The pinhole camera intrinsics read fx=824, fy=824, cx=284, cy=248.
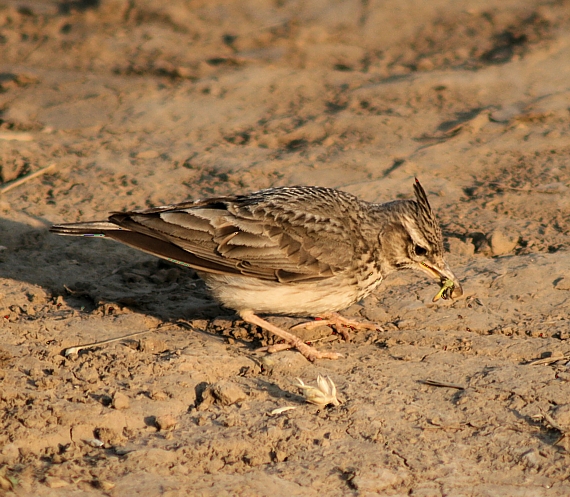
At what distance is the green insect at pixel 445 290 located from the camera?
6086 mm

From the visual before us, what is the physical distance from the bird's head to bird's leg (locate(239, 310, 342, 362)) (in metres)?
0.95

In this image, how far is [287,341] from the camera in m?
5.81

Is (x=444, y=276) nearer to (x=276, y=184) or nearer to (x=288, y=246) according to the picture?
(x=288, y=246)

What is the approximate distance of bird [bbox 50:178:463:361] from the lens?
19.3 feet

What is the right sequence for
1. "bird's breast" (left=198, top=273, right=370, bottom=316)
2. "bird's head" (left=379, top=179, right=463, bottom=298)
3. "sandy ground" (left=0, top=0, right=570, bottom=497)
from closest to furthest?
"sandy ground" (left=0, top=0, right=570, bottom=497)
"bird's breast" (left=198, top=273, right=370, bottom=316)
"bird's head" (left=379, top=179, right=463, bottom=298)

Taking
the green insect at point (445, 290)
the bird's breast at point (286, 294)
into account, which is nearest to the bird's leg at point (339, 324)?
the bird's breast at point (286, 294)

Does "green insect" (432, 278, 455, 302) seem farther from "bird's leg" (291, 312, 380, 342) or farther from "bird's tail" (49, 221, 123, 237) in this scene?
"bird's tail" (49, 221, 123, 237)

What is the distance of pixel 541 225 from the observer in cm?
732

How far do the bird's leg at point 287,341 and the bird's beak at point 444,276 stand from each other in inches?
40.6

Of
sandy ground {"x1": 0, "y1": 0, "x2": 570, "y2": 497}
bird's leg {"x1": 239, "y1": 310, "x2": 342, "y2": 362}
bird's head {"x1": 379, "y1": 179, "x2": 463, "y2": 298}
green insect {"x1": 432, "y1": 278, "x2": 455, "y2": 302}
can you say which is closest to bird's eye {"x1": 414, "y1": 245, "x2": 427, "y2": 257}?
bird's head {"x1": 379, "y1": 179, "x2": 463, "y2": 298}

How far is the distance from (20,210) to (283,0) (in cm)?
635

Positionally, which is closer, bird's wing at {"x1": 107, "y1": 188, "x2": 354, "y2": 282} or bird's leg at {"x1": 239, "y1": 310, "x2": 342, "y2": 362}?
bird's leg at {"x1": 239, "y1": 310, "x2": 342, "y2": 362}

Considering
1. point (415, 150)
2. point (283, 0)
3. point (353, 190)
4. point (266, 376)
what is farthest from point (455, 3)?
point (266, 376)

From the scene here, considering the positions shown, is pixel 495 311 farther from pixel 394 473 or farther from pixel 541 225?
pixel 394 473
